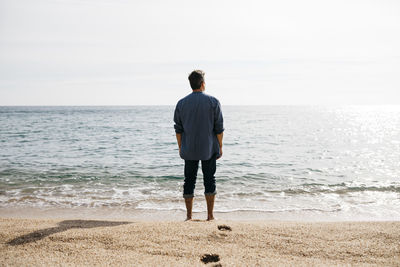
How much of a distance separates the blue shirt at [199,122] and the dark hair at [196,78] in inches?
4.8

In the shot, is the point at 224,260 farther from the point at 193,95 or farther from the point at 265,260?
the point at 193,95

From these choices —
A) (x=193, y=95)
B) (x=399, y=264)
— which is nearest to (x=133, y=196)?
(x=193, y=95)

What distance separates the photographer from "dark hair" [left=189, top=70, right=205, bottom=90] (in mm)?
4129

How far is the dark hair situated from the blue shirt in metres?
0.12

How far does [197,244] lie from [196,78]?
2.28m

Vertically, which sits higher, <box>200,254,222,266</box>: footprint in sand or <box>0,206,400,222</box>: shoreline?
<box>200,254,222,266</box>: footprint in sand

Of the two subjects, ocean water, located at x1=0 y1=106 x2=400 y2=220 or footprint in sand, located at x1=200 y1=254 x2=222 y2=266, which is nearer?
footprint in sand, located at x1=200 y1=254 x2=222 y2=266

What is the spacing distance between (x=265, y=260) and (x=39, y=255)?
2.40m

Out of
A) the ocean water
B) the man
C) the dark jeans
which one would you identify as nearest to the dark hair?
the man

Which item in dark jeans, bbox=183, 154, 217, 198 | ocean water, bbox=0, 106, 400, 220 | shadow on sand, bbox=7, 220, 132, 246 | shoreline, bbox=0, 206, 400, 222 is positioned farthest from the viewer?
ocean water, bbox=0, 106, 400, 220

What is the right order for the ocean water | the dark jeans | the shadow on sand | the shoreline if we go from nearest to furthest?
the shadow on sand, the dark jeans, the shoreline, the ocean water

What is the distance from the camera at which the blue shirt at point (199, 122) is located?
4090 mm

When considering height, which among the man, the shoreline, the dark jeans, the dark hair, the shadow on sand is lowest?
the shoreline

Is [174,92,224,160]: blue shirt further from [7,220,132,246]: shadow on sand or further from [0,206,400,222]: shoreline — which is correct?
[0,206,400,222]: shoreline
